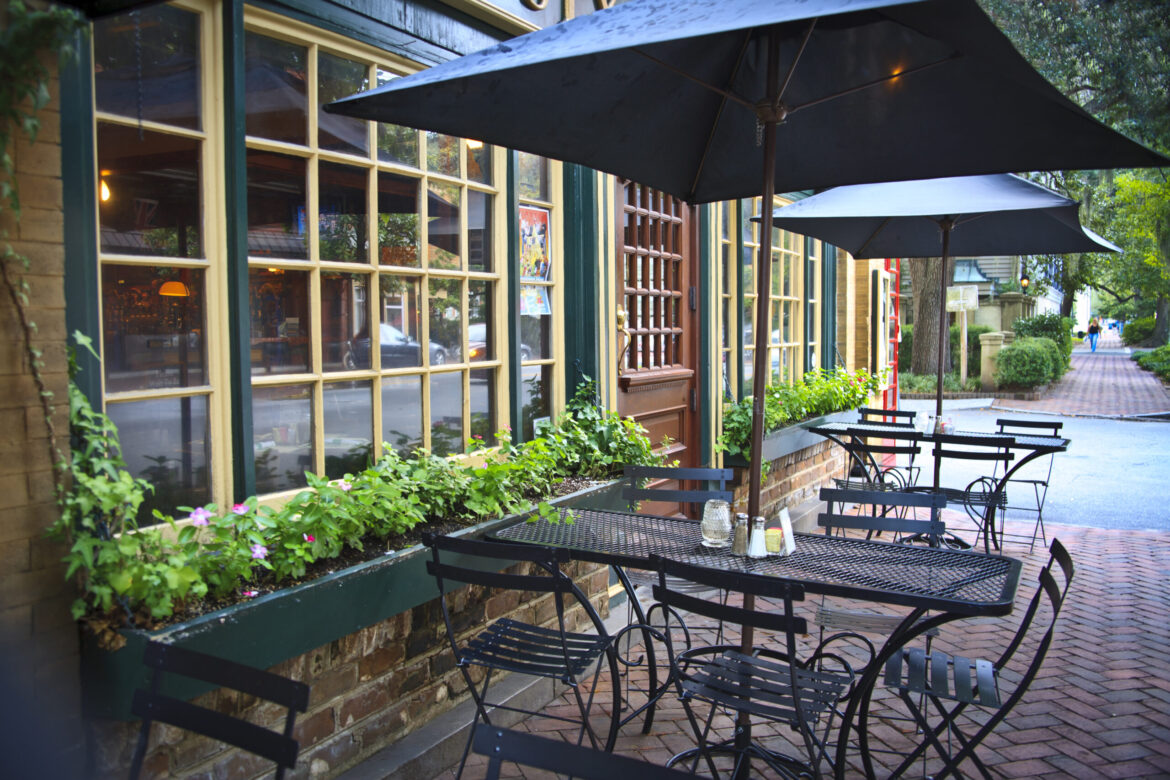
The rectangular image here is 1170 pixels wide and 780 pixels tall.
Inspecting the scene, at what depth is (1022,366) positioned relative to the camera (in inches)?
832

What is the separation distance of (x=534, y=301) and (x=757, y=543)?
2223mm

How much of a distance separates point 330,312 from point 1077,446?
13.1 meters

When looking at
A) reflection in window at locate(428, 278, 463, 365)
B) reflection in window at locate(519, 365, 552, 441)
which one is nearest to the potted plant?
reflection in window at locate(519, 365, 552, 441)

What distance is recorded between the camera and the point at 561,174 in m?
5.07

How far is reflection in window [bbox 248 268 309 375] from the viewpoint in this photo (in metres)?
3.22

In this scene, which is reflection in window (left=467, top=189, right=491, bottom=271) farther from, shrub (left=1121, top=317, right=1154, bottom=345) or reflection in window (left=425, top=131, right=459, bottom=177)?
shrub (left=1121, top=317, right=1154, bottom=345)

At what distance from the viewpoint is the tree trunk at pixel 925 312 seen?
20656mm

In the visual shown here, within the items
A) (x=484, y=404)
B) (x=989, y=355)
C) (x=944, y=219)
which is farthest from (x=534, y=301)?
(x=989, y=355)

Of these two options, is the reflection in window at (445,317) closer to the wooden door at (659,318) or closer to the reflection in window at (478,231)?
the reflection in window at (478,231)

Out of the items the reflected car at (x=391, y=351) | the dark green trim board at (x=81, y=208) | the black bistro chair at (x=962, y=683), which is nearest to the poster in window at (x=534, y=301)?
the reflected car at (x=391, y=351)

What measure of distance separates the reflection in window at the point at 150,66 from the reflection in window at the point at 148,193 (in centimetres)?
7

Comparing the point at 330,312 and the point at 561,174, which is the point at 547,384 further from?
the point at 330,312

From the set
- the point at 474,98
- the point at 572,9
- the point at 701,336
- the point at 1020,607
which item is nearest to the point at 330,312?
the point at 474,98

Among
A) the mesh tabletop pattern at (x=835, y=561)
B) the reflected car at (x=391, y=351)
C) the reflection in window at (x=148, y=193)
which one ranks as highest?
the reflection in window at (x=148, y=193)
